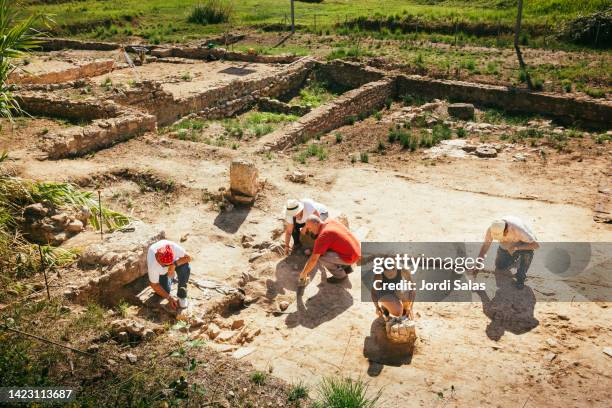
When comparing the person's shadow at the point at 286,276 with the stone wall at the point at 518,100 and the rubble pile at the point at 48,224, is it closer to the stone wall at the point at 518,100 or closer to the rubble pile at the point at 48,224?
the rubble pile at the point at 48,224

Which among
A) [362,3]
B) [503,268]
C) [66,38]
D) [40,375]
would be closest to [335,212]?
[503,268]

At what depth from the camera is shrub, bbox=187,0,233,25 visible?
3225 cm

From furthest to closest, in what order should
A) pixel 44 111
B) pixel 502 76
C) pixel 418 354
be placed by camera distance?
pixel 502 76 < pixel 44 111 < pixel 418 354

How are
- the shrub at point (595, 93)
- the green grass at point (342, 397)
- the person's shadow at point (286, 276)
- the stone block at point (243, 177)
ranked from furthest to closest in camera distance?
the shrub at point (595, 93), the stone block at point (243, 177), the person's shadow at point (286, 276), the green grass at point (342, 397)

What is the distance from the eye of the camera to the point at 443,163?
47.0ft

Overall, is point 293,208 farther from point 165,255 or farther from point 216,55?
point 216,55

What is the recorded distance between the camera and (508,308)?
807 centimetres

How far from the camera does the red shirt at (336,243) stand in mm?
8336

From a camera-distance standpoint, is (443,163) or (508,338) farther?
(443,163)

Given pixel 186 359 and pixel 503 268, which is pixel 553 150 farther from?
pixel 186 359

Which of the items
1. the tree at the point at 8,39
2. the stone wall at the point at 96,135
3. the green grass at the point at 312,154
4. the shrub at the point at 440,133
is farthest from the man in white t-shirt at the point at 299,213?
the shrub at the point at 440,133

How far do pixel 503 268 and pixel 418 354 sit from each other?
2.49 meters

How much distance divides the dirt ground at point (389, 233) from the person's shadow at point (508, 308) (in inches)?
2.4

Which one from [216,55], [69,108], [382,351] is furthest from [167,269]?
[216,55]
